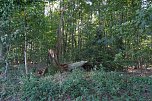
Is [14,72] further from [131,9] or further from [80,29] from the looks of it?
[80,29]

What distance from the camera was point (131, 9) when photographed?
1176cm

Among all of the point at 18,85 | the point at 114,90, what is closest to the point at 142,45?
the point at 114,90

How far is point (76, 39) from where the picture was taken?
55.1 ft

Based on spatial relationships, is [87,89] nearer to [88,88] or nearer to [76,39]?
[88,88]

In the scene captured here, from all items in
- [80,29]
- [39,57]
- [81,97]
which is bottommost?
[81,97]

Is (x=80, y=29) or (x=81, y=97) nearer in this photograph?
(x=81, y=97)

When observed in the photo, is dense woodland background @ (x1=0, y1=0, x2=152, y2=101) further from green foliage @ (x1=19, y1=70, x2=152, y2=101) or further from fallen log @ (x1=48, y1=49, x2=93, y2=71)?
fallen log @ (x1=48, y1=49, x2=93, y2=71)

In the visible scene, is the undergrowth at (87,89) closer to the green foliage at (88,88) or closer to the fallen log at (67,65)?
the green foliage at (88,88)

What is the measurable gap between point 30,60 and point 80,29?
12.7ft

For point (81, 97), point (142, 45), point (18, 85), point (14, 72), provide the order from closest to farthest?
point (81, 97), point (18, 85), point (14, 72), point (142, 45)

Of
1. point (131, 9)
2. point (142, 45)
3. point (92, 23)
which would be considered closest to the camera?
point (131, 9)

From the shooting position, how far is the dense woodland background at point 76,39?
7.66m

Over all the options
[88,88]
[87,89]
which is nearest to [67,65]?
[88,88]

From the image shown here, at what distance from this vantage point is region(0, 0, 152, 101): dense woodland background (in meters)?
7.66
